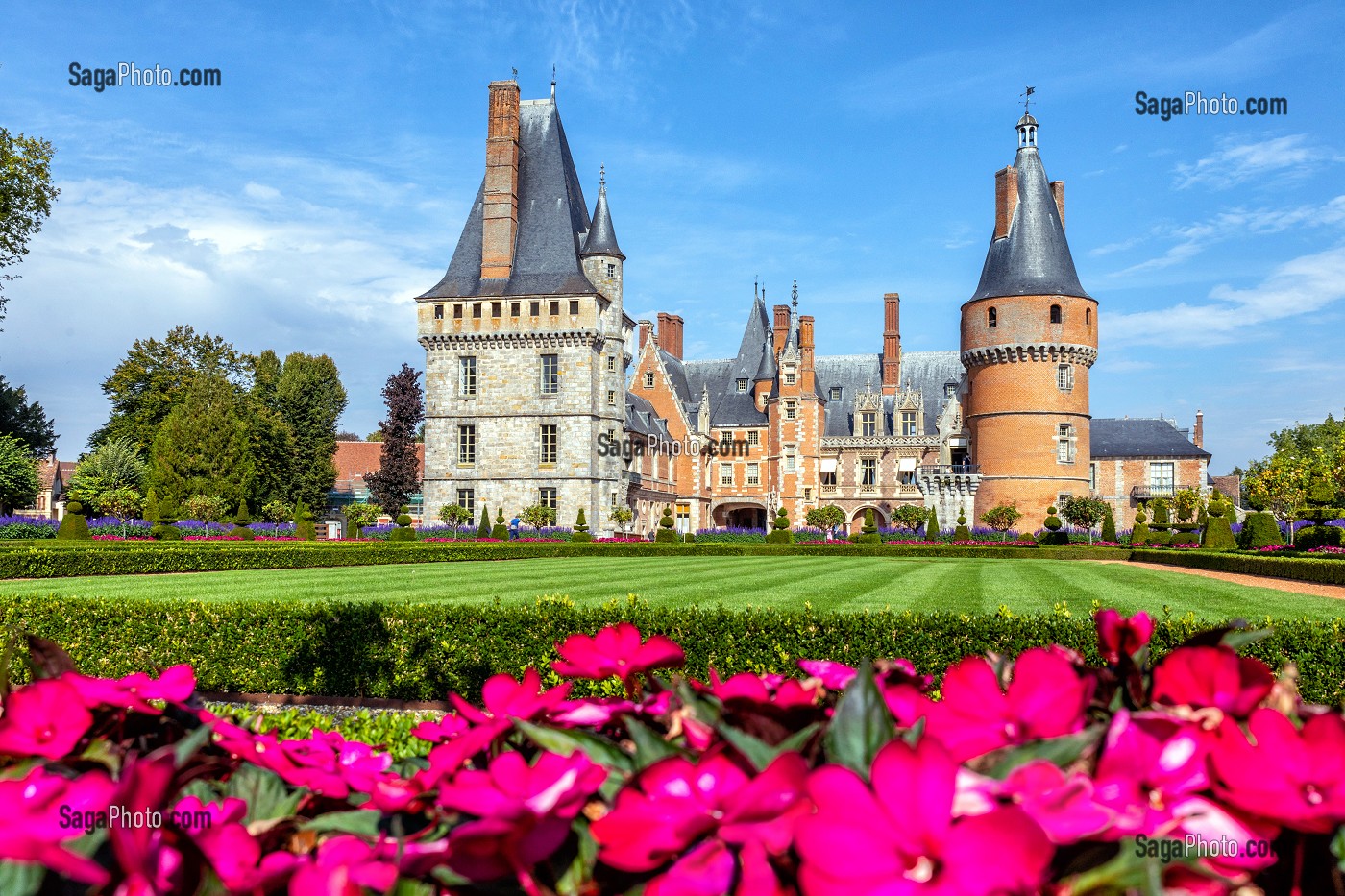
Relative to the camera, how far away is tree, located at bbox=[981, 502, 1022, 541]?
41469 millimetres

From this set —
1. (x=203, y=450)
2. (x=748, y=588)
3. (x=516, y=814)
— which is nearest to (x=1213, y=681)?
(x=516, y=814)

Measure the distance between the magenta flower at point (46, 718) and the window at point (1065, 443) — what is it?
45.0 metres

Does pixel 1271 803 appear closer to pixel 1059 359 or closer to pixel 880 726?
pixel 880 726

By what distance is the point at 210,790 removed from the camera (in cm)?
147

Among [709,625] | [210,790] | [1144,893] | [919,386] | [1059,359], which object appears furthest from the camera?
[919,386]

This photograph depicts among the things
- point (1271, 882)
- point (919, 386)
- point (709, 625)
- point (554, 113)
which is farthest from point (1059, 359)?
point (1271, 882)

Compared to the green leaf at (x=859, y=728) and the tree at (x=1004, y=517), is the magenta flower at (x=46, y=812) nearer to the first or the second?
the green leaf at (x=859, y=728)

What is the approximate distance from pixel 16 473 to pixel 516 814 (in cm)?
3972

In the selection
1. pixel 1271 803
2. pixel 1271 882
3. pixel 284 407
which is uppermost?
pixel 284 407

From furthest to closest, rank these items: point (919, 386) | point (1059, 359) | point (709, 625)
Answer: point (919, 386)
point (1059, 359)
point (709, 625)

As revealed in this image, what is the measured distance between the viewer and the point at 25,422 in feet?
142

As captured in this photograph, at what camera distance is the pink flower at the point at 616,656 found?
6.07 feet

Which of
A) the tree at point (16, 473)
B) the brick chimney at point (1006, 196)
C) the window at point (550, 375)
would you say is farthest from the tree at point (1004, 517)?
the tree at point (16, 473)

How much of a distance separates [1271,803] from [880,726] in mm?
459
